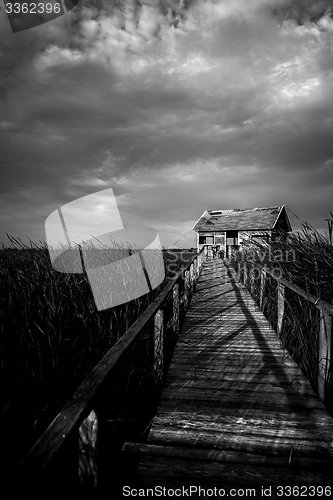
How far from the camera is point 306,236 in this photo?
4059mm

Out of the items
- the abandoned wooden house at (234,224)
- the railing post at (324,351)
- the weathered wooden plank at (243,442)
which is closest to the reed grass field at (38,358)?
the weathered wooden plank at (243,442)

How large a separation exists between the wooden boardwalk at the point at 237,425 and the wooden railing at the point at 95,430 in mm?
208

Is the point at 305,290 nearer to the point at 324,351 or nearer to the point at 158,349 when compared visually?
the point at 324,351

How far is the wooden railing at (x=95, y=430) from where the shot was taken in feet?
3.10

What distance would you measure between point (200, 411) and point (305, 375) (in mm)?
1477

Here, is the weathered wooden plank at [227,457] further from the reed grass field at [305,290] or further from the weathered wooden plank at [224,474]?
the reed grass field at [305,290]

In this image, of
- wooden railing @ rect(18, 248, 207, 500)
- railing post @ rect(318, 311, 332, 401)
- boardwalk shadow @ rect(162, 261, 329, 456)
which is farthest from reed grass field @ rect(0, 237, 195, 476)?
railing post @ rect(318, 311, 332, 401)

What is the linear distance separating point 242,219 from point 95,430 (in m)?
27.2

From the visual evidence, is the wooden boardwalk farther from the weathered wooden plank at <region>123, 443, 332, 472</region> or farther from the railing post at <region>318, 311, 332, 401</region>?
the railing post at <region>318, 311, 332, 401</region>

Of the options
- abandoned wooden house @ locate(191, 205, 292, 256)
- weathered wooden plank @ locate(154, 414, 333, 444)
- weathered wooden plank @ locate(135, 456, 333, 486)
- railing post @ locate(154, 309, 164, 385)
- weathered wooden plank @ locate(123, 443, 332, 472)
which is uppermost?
abandoned wooden house @ locate(191, 205, 292, 256)

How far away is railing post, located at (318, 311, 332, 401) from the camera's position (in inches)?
105

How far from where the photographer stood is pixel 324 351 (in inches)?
108

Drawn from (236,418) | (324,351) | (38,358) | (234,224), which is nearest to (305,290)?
(324,351)

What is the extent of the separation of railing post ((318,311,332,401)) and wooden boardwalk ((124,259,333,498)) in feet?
0.52
